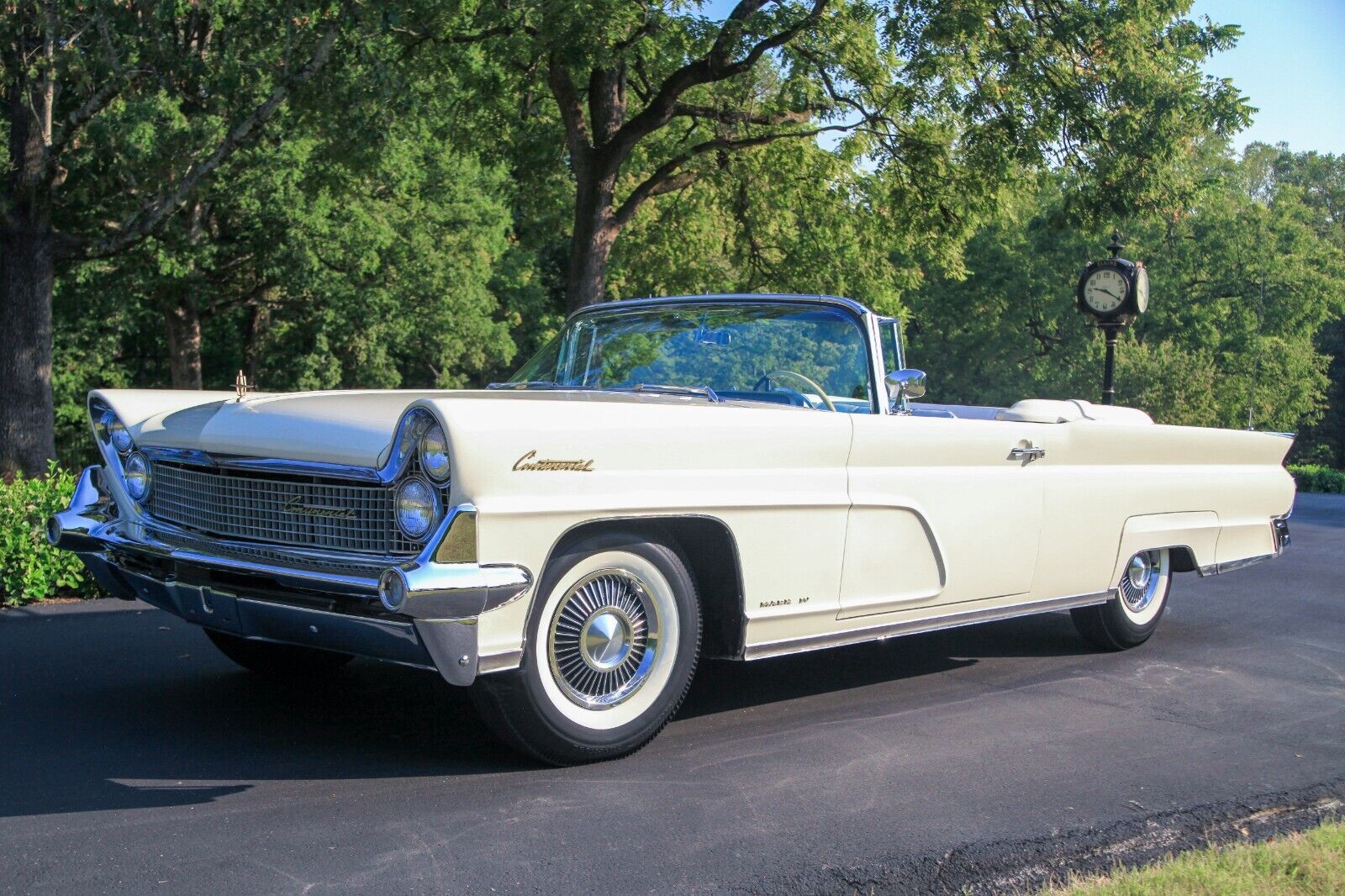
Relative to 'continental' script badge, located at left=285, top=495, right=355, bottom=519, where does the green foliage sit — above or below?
above

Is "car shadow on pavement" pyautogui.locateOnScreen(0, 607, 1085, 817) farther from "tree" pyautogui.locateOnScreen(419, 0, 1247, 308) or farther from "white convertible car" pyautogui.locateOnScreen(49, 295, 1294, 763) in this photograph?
"tree" pyautogui.locateOnScreen(419, 0, 1247, 308)

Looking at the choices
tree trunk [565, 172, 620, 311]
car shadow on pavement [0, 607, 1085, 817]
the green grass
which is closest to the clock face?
tree trunk [565, 172, 620, 311]

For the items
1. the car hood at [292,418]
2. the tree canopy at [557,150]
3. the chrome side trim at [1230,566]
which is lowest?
the chrome side trim at [1230,566]

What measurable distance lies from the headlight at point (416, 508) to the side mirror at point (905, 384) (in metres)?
2.32

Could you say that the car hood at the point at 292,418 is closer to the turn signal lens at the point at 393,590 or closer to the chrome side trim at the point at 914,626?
the turn signal lens at the point at 393,590

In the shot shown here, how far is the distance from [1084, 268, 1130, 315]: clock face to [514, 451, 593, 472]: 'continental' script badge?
1146cm

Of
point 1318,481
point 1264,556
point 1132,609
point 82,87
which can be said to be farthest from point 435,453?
point 1318,481

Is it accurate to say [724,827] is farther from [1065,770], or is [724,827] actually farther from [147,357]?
[147,357]

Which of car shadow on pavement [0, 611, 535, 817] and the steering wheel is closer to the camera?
car shadow on pavement [0, 611, 535, 817]

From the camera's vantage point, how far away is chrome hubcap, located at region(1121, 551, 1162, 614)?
694cm

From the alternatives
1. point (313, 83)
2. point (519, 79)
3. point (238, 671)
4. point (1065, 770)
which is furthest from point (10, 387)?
point (1065, 770)

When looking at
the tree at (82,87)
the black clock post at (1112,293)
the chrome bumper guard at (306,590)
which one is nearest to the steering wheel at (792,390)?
the chrome bumper guard at (306,590)

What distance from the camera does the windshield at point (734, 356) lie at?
562 cm

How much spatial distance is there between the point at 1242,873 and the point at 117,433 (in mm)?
4219
